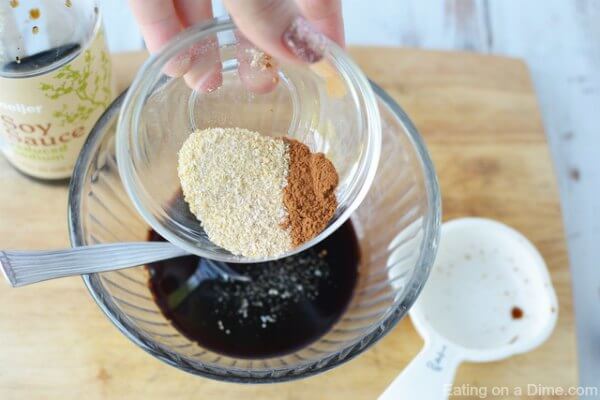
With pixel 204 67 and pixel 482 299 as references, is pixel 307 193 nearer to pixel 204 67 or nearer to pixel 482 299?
pixel 204 67

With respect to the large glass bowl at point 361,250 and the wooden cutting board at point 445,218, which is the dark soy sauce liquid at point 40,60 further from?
the wooden cutting board at point 445,218

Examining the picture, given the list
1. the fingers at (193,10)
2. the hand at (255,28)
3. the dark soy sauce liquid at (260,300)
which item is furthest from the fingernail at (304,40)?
the dark soy sauce liquid at (260,300)

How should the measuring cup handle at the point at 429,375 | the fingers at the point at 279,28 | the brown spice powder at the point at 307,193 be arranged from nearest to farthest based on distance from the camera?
1. the fingers at the point at 279,28
2. the brown spice powder at the point at 307,193
3. the measuring cup handle at the point at 429,375

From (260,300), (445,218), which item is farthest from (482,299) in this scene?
(260,300)

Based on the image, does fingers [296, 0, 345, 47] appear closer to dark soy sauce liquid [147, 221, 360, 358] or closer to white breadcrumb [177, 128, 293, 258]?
white breadcrumb [177, 128, 293, 258]

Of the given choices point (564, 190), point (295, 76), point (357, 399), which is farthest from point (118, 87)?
point (564, 190)

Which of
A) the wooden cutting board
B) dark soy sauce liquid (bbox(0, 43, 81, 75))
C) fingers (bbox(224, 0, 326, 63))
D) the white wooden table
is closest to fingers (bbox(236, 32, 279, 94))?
fingers (bbox(224, 0, 326, 63))
